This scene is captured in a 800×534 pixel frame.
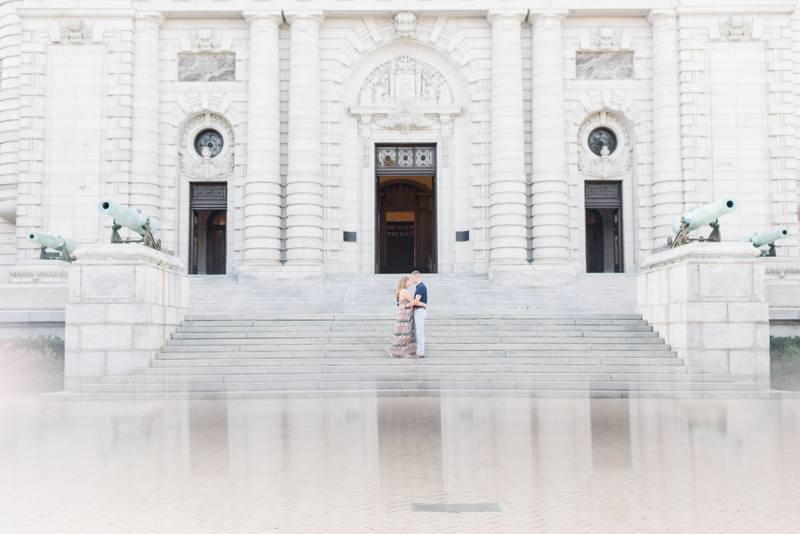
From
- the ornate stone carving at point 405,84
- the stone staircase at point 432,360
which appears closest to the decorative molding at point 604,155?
the ornate stone carving at point 405,84

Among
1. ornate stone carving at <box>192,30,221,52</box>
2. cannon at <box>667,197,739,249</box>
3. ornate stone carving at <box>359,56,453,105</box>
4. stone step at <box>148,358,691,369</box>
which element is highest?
ornate stone carving at <box>192,30,221,52</box>

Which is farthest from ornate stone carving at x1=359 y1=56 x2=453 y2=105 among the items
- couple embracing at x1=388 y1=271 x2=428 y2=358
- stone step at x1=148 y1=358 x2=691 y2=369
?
stone step at x1=148 y1=358 x2=691 y2=369

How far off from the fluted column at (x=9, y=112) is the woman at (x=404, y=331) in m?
19.6

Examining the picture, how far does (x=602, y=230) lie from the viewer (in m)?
32.6

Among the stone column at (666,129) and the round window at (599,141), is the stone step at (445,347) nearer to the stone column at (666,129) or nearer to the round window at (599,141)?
the stone column at (666,129)

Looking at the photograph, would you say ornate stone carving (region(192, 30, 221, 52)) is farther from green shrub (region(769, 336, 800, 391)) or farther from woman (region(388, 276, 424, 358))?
green shrub (region(769, 336, 800, 391))

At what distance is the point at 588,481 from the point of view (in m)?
6.80

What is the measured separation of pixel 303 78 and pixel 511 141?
8.14 m

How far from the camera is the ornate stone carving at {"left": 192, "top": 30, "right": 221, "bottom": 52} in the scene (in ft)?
91.8

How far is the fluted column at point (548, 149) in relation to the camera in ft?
88.1

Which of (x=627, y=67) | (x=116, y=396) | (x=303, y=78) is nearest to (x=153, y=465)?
(x=116, y=396)

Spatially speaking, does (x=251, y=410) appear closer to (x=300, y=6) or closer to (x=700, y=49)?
(x=300, y=6)

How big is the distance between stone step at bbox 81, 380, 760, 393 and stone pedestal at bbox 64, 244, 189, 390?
0.81m

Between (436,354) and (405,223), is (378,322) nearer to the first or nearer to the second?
(436,354)
